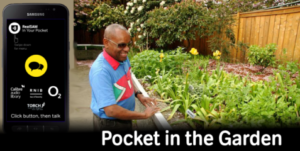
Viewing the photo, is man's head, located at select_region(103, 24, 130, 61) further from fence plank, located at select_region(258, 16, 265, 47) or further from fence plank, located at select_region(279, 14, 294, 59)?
fence plank, located at select_region(258, 16, 265, 47)

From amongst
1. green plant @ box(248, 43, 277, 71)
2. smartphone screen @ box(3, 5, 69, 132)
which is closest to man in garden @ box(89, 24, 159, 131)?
smartphone screen @ box(3, 5, 69, 132)

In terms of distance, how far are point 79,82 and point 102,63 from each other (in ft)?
17.7

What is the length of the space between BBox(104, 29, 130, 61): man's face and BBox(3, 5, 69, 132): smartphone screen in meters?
0.28

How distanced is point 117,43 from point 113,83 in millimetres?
274

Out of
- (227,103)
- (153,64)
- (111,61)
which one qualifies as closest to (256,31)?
(153,64)

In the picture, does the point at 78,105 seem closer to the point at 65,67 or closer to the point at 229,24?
the point at 65,67

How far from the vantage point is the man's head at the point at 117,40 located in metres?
1.46

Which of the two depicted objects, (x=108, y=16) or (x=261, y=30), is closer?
(x=261, y=30)

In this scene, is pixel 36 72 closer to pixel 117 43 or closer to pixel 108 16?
pixel 117 43

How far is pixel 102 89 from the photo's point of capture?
1409mm

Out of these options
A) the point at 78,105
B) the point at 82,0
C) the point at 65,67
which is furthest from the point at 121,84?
the point at 82,0

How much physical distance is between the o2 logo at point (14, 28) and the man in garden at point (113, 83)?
20.6 inches

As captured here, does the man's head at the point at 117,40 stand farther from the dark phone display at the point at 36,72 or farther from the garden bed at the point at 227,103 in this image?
the garden bed at the point at 227,103

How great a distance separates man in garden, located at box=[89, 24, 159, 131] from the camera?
55.8 inches
